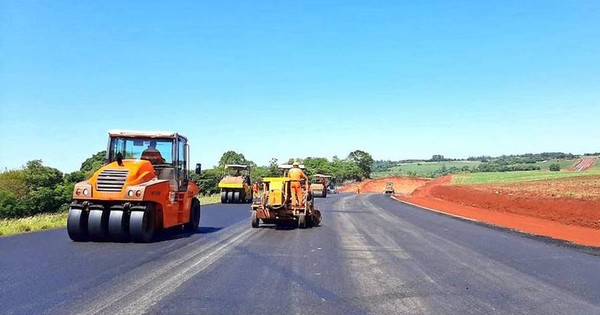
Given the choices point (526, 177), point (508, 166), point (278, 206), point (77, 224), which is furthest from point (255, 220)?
point (508, 166)

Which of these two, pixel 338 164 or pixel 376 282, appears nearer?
pixel 376 282

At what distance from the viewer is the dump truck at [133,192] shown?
39.5 feet

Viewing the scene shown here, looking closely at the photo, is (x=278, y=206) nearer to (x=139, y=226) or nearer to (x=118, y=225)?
(x=139, y=226)

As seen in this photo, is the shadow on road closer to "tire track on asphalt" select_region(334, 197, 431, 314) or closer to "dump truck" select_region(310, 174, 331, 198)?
"tire track on asphalt" select_region(334, 197, 431, 314)

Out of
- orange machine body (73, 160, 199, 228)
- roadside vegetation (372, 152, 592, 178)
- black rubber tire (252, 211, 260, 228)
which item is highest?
roadside vegetation (372, 152, 592, 178)

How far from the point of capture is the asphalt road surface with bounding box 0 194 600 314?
6547mm

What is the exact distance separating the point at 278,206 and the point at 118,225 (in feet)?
19.4

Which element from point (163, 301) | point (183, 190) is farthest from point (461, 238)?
point (163, 301)

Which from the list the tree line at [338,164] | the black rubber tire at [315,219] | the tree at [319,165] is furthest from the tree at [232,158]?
the black rubber tire at [315,219]

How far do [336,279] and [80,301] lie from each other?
12.6 feet

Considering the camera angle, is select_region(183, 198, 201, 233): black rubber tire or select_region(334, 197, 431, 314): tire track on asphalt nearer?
select_region(334, 197, 431, 314): tire track on asphalt

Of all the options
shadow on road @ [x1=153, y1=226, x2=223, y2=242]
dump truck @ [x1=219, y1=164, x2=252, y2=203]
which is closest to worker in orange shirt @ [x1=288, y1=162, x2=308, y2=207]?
shadow on road @ [x1=153, y1=226, x2=223, y2=242]

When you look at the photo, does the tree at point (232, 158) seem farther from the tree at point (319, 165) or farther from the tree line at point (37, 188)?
the tree line at point (37, 188)

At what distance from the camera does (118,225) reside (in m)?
12.0
